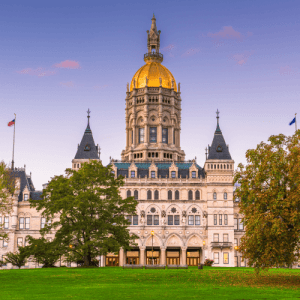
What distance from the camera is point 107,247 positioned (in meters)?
61.1

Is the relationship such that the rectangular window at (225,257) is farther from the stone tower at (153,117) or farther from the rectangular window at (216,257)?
the stone tower at (153,117)

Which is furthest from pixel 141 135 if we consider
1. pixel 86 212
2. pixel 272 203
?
pixel 272 203

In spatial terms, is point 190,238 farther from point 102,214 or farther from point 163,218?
point 102,214

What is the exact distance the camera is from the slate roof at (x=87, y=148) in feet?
343

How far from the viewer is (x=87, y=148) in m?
105

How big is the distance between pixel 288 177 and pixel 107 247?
2881 cm

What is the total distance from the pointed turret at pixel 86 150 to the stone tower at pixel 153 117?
11.9 m

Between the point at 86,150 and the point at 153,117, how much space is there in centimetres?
2139

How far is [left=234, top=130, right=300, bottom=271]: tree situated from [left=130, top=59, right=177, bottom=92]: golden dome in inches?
3155

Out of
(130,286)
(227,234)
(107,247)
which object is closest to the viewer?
(130,286)

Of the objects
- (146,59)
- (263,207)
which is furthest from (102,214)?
(146,59)

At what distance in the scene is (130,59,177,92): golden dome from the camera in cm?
12100

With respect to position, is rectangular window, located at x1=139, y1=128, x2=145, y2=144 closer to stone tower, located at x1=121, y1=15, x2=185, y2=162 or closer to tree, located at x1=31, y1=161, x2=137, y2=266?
stone tower, located at x1=121, y1=15, x2=185, y2=162

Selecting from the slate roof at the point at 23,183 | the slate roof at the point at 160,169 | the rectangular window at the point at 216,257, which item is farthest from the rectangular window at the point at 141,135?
the rectangular window at the point at 216,257
